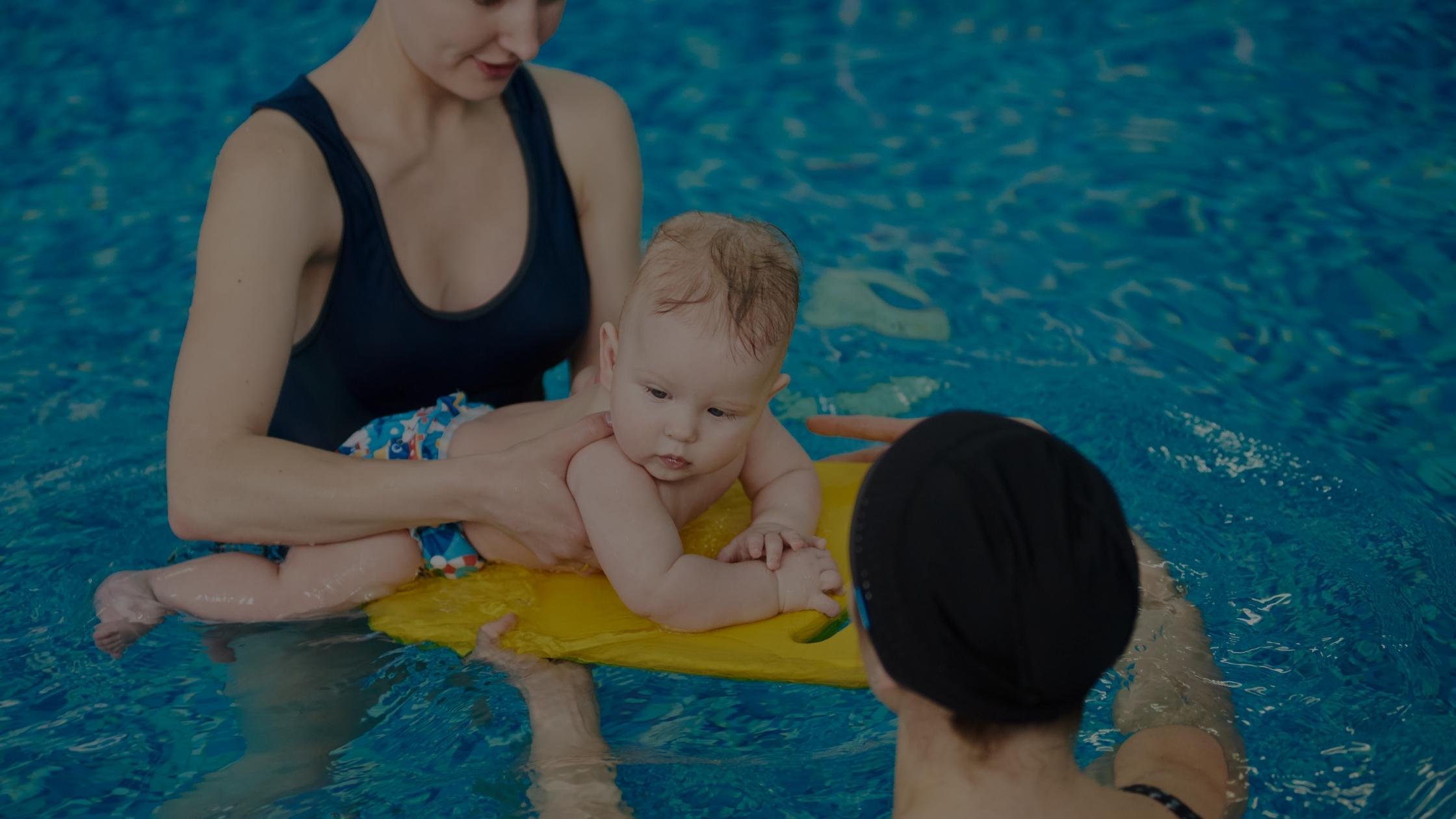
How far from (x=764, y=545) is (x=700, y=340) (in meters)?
0.51

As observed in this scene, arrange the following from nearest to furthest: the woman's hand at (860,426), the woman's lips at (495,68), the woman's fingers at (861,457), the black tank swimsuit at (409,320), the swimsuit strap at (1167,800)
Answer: the swimsuit strap at (1167,800)
the woman's lips at (495,68)
the black tank swimsuit at (409,320)
the woman's hand at (860,426)
the woman's fingers at (861,457)

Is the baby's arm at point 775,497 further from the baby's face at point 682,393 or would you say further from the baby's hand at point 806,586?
the baby's face at point 682,393

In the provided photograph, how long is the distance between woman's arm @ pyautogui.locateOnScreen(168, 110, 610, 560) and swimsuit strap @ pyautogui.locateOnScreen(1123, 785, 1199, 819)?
1.16 meters

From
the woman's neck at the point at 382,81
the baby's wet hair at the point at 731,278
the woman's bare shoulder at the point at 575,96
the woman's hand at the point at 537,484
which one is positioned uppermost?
the woman's neck at the point at 382,81

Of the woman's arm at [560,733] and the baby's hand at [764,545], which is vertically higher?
the baby's hand at [764,545]

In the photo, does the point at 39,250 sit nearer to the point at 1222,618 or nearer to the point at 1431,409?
the point at 1222,618

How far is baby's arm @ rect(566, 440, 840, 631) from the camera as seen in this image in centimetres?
259

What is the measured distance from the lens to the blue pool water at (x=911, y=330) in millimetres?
2701

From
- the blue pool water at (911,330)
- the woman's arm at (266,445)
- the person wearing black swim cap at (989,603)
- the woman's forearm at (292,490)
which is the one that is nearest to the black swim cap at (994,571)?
the person wearing black swim cap at (989,603)

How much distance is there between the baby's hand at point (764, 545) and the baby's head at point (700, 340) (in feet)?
0.70

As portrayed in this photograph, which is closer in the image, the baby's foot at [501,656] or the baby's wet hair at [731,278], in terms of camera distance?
the baby's wet hair at [731,278]

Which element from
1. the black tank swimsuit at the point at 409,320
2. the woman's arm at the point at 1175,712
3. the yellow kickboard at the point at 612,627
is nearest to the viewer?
the woman's arm at the point at 1175,712

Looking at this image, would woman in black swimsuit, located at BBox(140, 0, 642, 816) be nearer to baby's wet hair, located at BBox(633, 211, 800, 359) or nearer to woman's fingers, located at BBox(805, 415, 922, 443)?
baby's wet hair, located at BBox(633, 211, 800, 359)

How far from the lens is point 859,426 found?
3260mm
